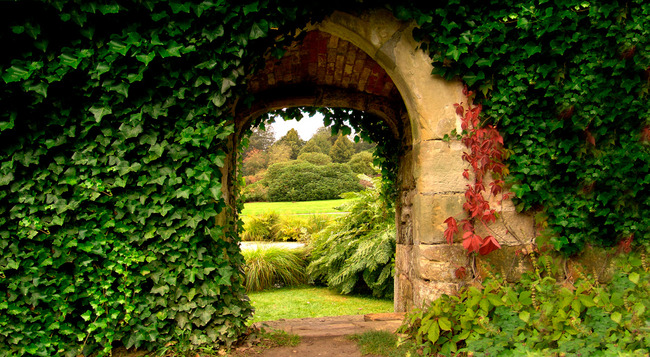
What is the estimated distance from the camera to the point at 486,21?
2.68m

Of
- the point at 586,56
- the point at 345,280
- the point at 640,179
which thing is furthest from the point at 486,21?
the point at 345,280

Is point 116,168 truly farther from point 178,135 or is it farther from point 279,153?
point 279,153

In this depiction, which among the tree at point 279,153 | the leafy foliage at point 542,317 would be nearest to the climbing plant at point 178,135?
the leafy foliage at point 542,317

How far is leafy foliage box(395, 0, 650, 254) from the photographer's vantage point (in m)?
2.59

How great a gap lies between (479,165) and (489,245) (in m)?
0.59

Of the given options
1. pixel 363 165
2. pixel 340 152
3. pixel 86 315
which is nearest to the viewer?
pixel 86 315

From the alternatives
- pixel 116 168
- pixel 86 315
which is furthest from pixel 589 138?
pixel 86 315

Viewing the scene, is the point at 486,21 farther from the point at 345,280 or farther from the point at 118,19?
the point at 345,280

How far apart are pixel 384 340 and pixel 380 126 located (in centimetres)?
271

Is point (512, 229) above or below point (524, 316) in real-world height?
above

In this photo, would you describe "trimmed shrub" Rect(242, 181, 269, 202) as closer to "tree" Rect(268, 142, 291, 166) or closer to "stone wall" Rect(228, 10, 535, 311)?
"tree" Rect(268, 142, 291, 166)

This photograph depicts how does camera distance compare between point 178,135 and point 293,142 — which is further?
point 293,142

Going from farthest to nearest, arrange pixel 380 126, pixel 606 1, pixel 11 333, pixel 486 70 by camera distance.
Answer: pixel 380 126 → pixel 486 70 → pixel 606 1 → pixel 11 333

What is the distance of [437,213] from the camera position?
9.16 ft
